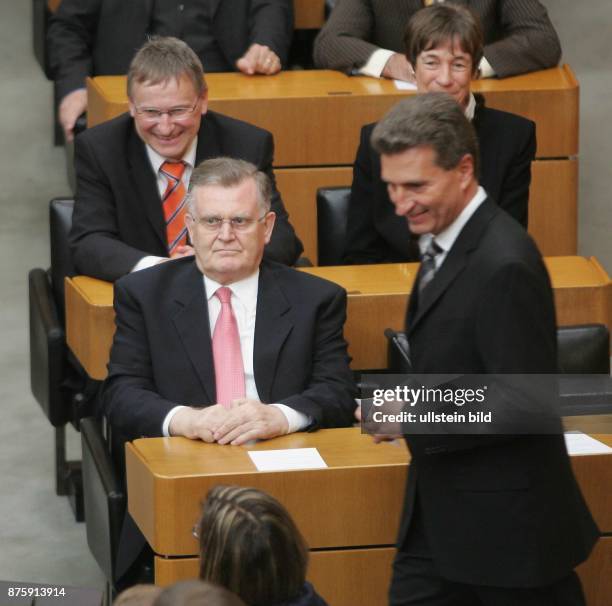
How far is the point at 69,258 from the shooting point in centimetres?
414

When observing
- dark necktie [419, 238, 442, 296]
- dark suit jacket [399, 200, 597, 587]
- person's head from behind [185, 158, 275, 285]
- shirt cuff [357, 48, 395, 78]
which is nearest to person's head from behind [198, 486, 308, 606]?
dark suit jacket [399, 200, 597, 587]

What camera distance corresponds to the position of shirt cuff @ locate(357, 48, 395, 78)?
467 cm

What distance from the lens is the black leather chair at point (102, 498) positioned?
3.32 meters

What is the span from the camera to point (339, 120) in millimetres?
4535

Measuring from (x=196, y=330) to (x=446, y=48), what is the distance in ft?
3.85

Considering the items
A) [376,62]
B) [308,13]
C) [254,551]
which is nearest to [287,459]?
[254,551]

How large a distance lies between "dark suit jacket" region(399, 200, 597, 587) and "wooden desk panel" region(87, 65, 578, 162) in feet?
6.90

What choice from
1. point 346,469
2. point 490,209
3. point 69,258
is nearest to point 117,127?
point 69,258

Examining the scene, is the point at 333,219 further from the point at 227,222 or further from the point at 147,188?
the point at 227,222

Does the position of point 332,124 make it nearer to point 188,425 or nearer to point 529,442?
point 188,425

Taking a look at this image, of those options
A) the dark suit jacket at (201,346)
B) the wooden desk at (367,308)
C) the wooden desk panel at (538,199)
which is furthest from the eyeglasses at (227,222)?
the wooden desk panel at (538,199)

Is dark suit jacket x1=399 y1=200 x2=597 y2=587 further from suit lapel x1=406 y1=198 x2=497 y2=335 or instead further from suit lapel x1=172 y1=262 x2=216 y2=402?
suit lapel x1=172 y1=262 x2=216 y2=402

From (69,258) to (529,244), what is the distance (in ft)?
6.67

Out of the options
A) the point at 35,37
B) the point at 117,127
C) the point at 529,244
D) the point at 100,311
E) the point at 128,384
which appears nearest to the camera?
the point at 529,244
